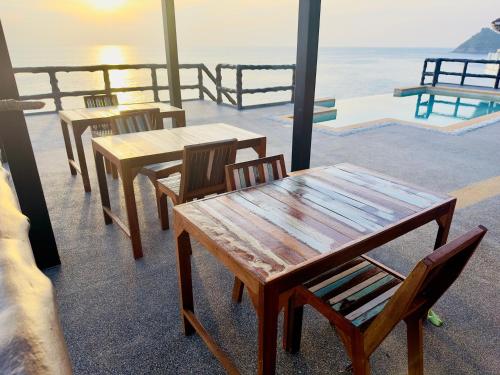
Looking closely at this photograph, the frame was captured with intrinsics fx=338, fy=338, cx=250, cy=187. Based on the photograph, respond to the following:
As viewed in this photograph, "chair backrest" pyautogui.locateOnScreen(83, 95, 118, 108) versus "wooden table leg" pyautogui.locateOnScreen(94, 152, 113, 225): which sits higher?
"chair backrest" pyautogui.locateOnScreen(83, 95, 118, 108)

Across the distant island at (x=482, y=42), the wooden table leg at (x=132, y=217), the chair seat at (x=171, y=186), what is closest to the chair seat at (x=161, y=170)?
the chair seat at (x=171, y=186)

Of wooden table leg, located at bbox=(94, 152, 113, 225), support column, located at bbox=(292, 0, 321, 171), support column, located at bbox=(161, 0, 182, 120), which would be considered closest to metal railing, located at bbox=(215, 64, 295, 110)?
support column, located at bbox=(161, 0, 182, 120)

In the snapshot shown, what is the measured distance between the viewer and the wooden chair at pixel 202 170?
2.16 metres

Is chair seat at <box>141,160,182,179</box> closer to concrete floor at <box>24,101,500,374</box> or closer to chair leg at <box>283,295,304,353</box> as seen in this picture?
concrete floor at <box>24,101,500,374</box>

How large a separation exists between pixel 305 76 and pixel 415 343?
A: 7.03 ft

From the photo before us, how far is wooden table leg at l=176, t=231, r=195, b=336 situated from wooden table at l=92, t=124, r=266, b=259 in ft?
2.72

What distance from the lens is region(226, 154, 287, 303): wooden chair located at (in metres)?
1.75

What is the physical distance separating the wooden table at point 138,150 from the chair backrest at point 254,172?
81 centimetres

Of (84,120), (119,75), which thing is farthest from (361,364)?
(119,75)

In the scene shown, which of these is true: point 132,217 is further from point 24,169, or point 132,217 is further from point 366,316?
point 366,316

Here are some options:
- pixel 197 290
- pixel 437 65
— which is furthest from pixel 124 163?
pixel 437 65

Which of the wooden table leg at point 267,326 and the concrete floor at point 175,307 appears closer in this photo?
the wooden table leg at point 267,326

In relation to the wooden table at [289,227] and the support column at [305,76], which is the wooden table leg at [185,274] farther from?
the support column at [305,76]

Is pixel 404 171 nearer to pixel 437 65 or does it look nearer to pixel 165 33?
pixel 165 33
